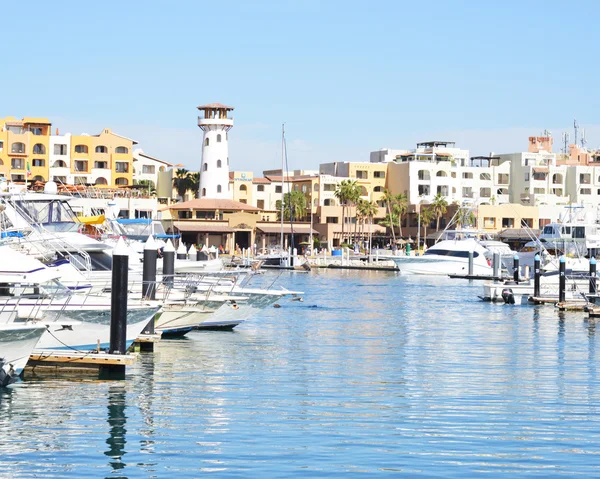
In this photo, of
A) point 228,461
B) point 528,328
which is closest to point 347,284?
point 528,328

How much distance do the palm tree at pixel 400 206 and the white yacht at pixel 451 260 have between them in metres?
34.4

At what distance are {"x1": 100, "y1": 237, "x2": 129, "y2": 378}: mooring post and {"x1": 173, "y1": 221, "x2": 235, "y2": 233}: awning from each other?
9089 cm

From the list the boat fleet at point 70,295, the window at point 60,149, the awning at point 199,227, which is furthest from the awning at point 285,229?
the boat fleet at point 70,295

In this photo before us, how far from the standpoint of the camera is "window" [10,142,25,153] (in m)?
120

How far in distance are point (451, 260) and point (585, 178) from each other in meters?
51.8

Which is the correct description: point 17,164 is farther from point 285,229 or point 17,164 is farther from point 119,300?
point 119,300

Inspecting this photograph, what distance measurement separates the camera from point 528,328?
43344mm

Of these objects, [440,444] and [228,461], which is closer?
[228,461]

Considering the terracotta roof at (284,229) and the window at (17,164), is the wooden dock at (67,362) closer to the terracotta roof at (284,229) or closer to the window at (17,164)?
the terracotta roof at (284,229)

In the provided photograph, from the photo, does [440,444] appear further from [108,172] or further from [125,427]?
[108,172]

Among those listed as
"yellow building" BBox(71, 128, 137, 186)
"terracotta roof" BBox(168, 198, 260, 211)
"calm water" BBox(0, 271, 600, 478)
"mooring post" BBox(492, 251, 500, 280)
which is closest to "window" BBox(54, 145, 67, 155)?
"yellow building" BBox(71, 128, 137, 186)

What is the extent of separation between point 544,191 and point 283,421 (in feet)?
399

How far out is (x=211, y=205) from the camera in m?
120

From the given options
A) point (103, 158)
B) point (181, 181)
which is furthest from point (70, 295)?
point (181, 181)
